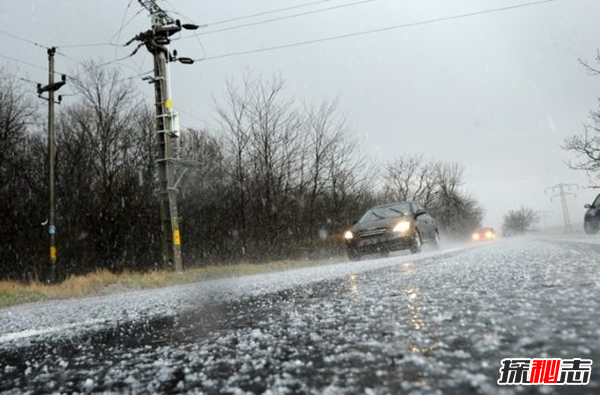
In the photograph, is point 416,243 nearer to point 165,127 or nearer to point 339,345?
point 165,127

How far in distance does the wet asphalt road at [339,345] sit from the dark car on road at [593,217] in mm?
16889

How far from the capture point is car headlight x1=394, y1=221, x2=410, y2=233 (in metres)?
11.5

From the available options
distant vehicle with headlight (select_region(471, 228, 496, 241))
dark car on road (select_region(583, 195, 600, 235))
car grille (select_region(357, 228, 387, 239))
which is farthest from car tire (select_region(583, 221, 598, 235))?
distant vehicle with headlight (select_region(471, 228, 496, 241))

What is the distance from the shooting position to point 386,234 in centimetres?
1152

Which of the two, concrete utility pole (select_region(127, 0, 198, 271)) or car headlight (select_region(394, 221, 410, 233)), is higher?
concrete utility pole (select_region(127, 0, 198, 271))

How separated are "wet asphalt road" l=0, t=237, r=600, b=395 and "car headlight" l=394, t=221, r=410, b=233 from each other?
863 cm

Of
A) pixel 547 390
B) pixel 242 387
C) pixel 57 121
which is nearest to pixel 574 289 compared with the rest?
pixel 547 390

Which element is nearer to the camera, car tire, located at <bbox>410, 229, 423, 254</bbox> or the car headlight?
the car headlight

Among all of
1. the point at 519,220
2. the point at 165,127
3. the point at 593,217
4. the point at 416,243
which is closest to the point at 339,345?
the point at 416,243

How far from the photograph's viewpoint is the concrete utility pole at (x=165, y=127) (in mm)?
13023

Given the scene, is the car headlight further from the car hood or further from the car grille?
the car grille

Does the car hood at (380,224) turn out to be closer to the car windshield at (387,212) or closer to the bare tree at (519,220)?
the car windshield at (387,212)

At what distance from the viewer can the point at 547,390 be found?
3.14 ft

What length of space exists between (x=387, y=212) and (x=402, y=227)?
996 millimetres
